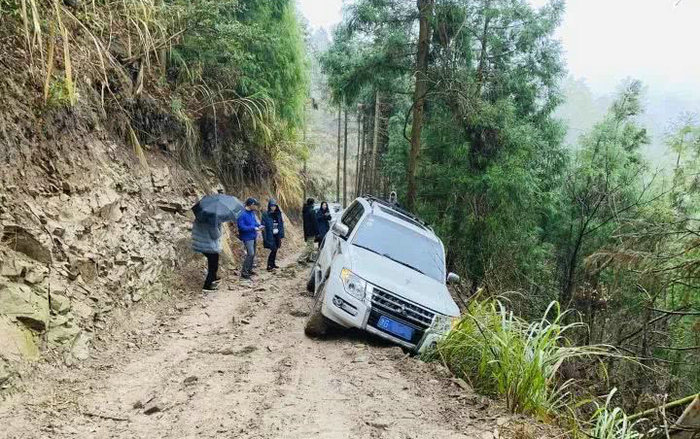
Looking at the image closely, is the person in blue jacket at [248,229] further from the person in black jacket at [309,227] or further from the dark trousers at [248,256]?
the person in black jacket at [309,227]

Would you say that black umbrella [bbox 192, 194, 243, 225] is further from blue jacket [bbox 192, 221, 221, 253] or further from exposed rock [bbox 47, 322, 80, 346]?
exposed rock [bbox 47, 322, 80, 346]

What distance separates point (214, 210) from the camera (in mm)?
8086

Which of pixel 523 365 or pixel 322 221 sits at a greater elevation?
pixel 523 365

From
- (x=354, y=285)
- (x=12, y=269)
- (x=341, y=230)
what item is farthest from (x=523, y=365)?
(x=12, y=269)

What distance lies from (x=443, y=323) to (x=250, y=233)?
16.3ft

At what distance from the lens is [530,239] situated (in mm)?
15508

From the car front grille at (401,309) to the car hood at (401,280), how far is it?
2.7 inches

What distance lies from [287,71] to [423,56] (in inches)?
155

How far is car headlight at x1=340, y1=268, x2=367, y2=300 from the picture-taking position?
5.91 m

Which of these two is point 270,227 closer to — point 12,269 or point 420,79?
point 420,79

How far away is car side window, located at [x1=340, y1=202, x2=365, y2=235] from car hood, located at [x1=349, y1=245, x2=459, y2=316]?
35.6 inches

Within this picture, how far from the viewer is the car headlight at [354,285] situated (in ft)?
19.4

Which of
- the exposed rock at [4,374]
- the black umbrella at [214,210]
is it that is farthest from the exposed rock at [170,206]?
the exposed rock at [4,374]

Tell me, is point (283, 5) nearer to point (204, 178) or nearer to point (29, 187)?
point (204, 178)
